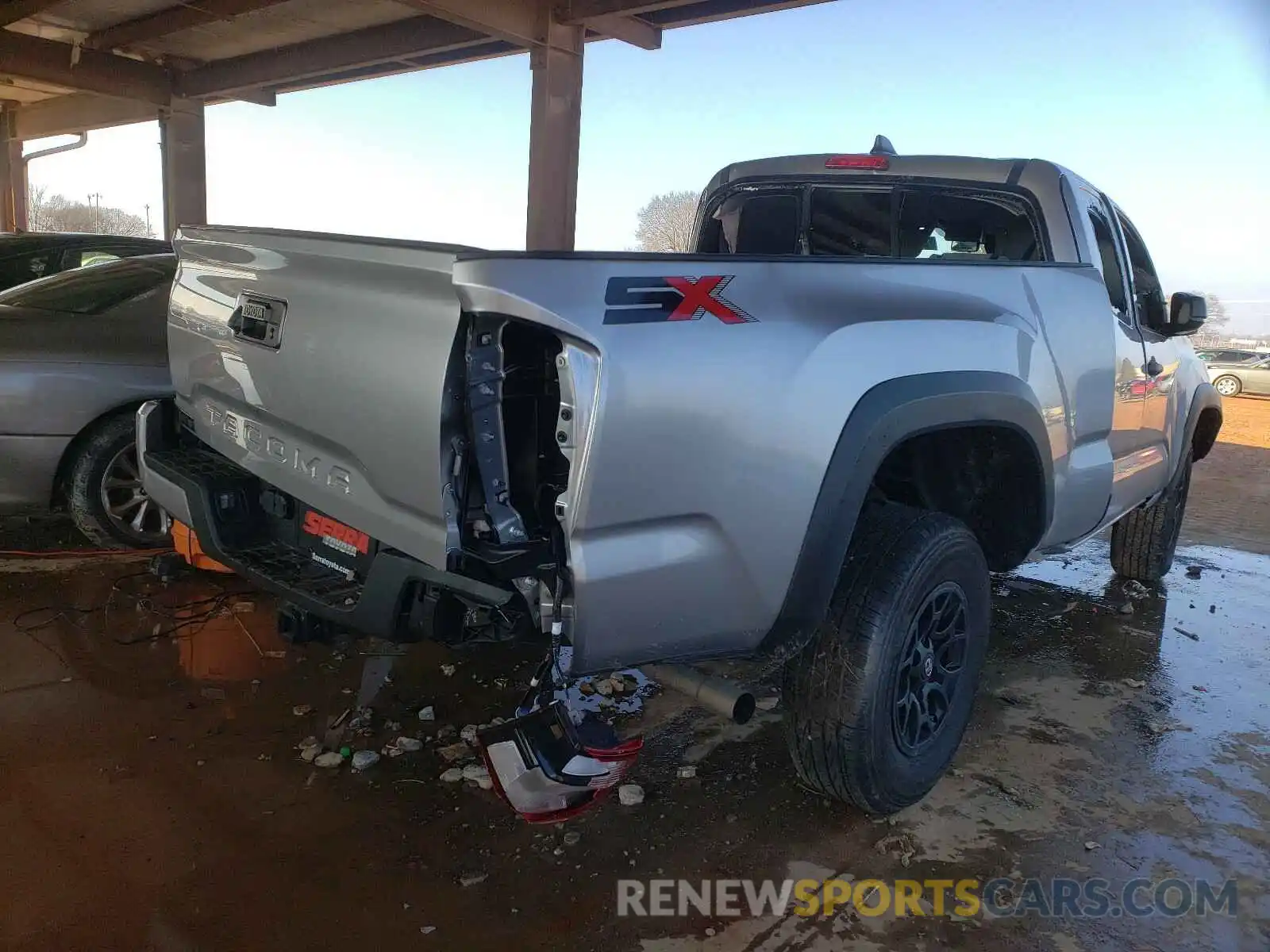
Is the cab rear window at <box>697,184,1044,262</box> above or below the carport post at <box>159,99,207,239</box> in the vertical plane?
below

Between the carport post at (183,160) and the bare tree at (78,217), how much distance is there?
27.6 ft

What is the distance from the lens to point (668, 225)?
6.50 metres

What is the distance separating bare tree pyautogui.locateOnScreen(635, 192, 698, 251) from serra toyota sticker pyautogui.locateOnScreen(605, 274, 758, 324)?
132 centimetres

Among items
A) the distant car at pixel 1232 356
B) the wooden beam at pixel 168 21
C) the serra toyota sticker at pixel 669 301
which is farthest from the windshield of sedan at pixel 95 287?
the distant car at pixel 1232 356

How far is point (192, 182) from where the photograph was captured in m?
17.7

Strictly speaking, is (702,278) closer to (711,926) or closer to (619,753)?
(619,753)

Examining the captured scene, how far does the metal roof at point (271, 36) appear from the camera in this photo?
35.4ft

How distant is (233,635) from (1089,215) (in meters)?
3.77

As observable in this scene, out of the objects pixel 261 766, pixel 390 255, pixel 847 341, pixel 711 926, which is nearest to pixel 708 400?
pixel 847 341

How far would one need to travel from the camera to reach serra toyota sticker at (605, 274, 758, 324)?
1897 millimetres

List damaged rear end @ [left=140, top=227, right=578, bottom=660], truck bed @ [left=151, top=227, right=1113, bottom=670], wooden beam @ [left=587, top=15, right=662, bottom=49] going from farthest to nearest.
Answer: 1. wooden beam @ [left=587, top=15, right=662, bottom=49]
2. damaged rear end @ [left=140, top=227, right=578, bottom=660]
3. truck bed @ [left=151, top=227, right=1113, bottom=670]

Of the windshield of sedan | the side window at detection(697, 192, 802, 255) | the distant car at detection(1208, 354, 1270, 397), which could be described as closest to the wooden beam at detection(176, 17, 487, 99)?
the windshield of sedan

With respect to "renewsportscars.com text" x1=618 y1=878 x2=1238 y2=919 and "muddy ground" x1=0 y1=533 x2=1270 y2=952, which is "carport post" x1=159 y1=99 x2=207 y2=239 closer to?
"muddy ground" x1=0 y1=533 x2=1270 y2=952

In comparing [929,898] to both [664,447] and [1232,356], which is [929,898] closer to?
[664,447]
